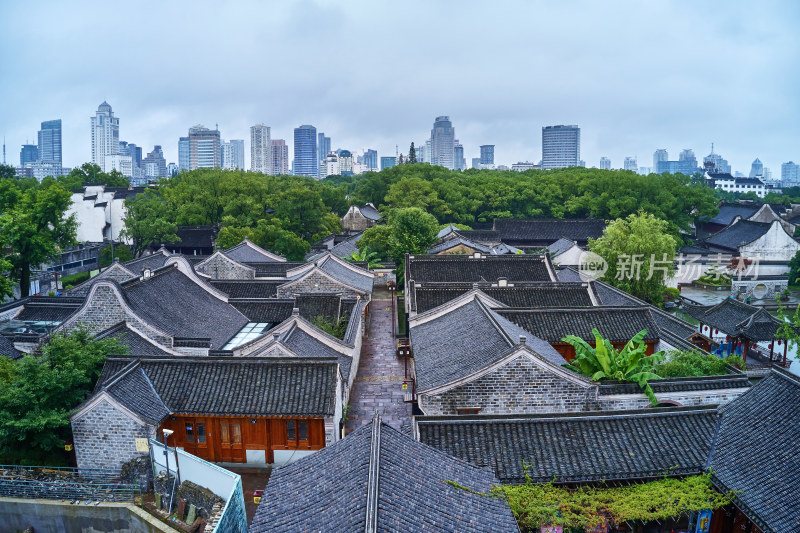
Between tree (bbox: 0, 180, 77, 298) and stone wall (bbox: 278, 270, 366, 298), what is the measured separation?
18.0 meters

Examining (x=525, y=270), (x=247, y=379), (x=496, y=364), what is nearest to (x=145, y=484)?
(x=247, y=379)

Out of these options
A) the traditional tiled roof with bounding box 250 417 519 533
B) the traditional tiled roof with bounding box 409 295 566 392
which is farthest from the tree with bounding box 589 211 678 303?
the traditional tiled roof with bounding box 250 417 519 533

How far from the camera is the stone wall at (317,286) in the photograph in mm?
37656

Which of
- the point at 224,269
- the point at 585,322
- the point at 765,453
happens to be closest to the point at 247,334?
the point at 224,269

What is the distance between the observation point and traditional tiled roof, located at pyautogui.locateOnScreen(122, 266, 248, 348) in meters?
26.5

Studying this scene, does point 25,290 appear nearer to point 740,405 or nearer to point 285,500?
point 285,500

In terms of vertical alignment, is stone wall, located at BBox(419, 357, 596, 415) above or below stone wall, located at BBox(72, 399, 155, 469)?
above

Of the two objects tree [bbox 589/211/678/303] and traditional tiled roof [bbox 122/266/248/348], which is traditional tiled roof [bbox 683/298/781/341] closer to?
tree [bbox 589/211/678/303]

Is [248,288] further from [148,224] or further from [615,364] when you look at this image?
[615,364]

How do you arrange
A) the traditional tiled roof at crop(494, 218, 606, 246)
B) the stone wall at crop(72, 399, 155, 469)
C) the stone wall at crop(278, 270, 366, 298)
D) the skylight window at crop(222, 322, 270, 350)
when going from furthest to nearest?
the traditional tiled roof at crop(494, 218, 606, 246), the stone wall at crop(278, 270, 366, 298), the skylight window at crop(222, 322, 270, 350), the stone wall at crop(72, 399, 155, 469)

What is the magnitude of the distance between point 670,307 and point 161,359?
3937cm

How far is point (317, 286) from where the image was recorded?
126 ft

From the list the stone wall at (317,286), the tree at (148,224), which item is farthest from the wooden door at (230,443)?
the tree at (148,224)

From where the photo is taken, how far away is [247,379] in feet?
67.8
